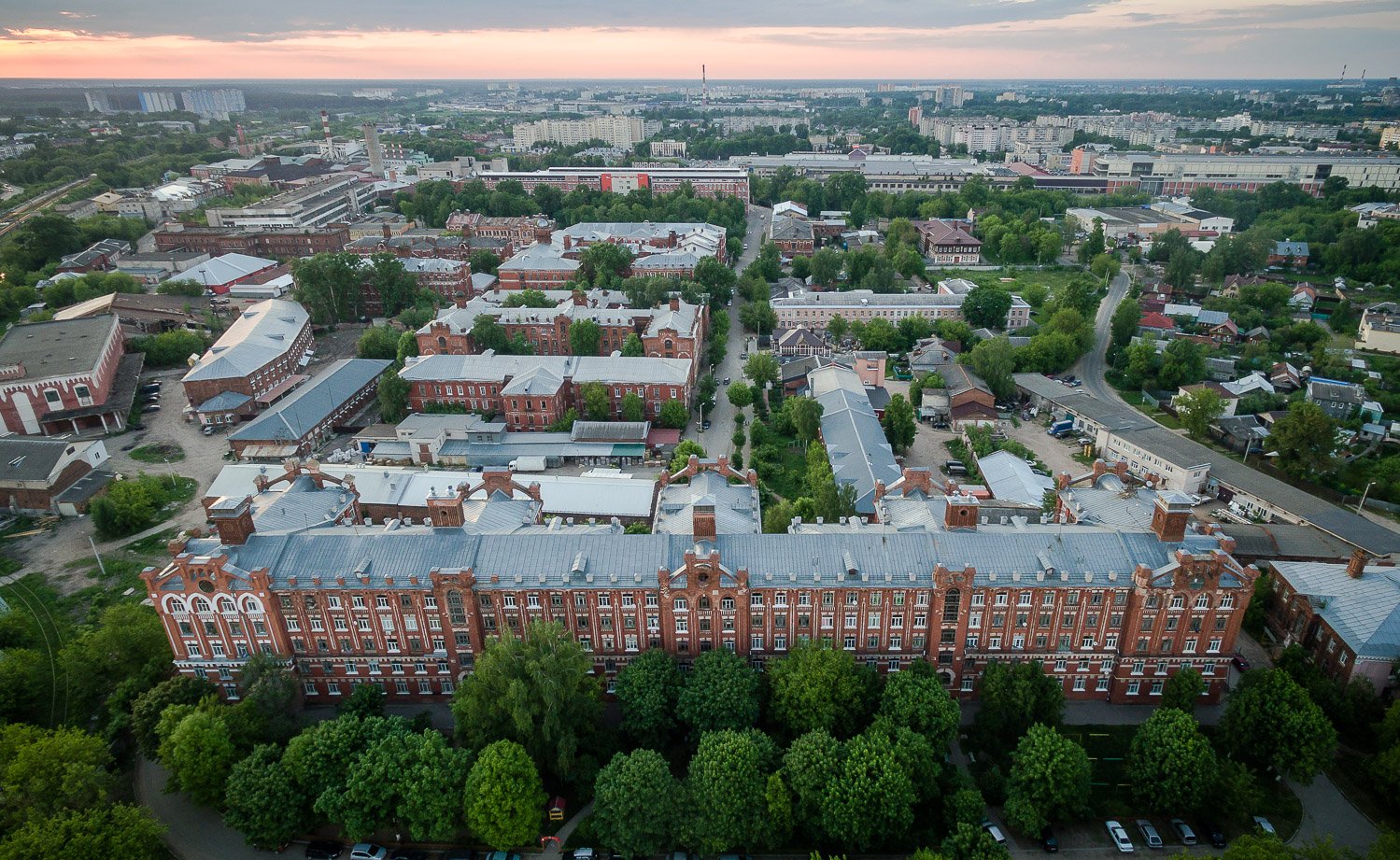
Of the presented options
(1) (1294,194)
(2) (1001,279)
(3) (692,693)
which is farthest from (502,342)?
(1) (1294,194)

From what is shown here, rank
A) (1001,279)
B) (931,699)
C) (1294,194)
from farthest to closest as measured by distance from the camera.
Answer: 1. (1294,194)
2. (1001,279)
3. (931,699)

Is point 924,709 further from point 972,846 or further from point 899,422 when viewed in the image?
point 899,422

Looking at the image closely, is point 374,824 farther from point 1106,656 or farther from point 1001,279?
point 1001,279

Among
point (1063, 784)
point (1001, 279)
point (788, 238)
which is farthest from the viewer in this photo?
point (788, 238)

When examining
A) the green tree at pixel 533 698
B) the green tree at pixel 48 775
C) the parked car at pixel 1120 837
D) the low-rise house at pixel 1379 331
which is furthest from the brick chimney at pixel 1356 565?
the low-rise house at pixel 1379 331

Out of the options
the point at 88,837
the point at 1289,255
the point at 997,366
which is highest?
the point at 1289,255

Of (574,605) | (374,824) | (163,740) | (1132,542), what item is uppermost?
(1132,542)

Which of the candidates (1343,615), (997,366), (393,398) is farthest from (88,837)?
(997,366)
